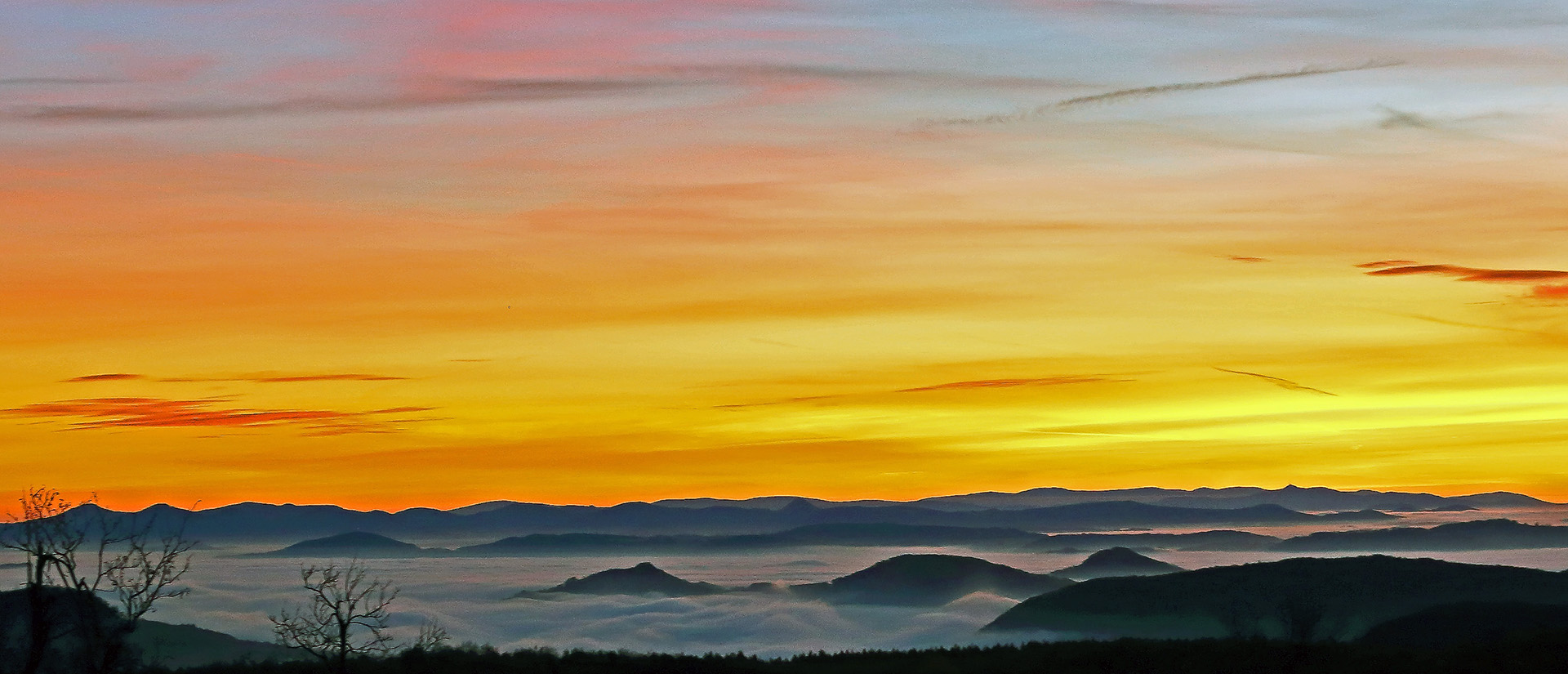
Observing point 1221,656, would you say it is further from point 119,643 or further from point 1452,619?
point 1452,619

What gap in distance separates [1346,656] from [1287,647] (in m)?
2.17

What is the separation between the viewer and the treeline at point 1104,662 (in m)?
52.5

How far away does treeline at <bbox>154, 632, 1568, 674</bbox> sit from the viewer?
52531 mm

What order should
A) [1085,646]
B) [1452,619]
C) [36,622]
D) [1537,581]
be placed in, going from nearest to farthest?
[36,622] < [1085,646] < [1452,619] < [1537,581]

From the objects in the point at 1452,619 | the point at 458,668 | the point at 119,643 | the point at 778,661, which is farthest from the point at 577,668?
the point at 1452,619

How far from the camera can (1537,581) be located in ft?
636

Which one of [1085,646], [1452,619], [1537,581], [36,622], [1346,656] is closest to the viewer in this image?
[36,622]

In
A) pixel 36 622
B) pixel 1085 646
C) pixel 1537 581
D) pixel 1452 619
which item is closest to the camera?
pixel 36 622

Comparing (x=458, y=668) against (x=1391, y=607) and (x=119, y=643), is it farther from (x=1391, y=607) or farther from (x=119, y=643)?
(x=1391, y=607)

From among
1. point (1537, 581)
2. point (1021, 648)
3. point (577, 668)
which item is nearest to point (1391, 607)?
point (1537, 581)

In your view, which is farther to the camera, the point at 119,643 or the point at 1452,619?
the point at 1452,619

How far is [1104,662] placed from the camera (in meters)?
57.2

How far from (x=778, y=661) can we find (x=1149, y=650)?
52.1 ft

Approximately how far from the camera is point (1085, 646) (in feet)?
203
